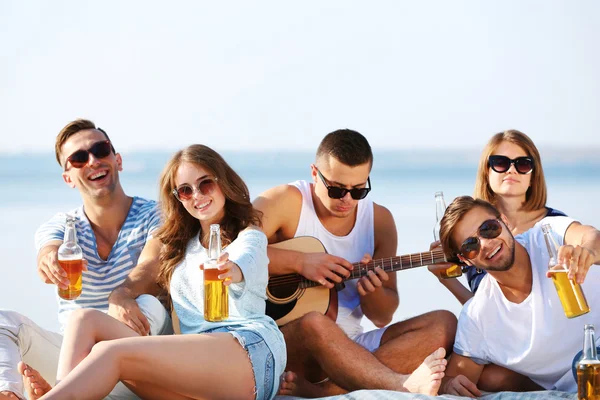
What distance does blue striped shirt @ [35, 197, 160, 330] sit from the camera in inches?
218

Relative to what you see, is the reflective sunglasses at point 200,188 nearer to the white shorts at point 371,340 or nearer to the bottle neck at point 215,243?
the bottle neck at point 215,243

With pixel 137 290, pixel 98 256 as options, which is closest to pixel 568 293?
pixel 137 290

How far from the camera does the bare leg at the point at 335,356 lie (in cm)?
498

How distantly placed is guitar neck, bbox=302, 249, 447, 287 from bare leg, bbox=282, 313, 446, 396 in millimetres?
590

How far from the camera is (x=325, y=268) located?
5.72 metres

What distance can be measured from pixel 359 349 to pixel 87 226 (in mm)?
1934

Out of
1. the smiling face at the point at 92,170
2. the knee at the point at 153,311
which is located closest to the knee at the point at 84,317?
the knee at the point at 153,311

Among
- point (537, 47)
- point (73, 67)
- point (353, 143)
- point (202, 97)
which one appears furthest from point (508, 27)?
point (353, 143)

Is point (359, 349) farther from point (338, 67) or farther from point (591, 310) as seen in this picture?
point (338, 67)

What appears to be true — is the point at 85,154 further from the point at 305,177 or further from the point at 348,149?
the point at 305,177

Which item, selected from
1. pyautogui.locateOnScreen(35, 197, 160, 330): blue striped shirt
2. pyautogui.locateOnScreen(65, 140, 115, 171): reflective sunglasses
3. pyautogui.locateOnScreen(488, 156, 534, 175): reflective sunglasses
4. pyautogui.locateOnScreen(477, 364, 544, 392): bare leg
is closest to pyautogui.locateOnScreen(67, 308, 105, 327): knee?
pyautogui.locateOnScreen(35, 197, 160, 330): blue striped shirt

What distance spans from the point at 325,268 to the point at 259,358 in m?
1.46

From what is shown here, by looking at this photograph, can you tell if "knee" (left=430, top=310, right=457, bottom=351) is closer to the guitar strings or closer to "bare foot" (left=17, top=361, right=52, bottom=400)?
the guitar strings

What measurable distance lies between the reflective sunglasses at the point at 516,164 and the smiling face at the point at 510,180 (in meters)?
0.02
